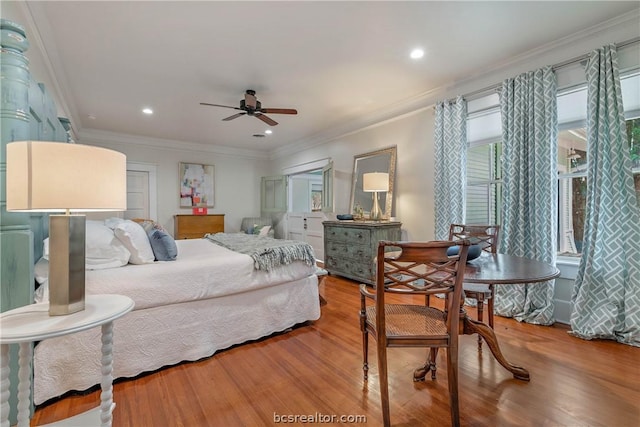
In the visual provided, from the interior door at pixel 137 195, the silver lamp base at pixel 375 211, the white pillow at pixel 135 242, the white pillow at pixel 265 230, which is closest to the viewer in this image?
the white pillow at pixel 135 242

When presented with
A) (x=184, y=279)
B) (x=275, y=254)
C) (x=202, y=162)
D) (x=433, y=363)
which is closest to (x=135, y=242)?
(x=184, y=279)

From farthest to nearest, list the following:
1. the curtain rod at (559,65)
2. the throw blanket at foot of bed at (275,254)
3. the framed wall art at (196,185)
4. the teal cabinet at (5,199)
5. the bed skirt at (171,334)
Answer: the framed wall art at (196,185) → the throw blanket at foot of bed at (275,254) → the curtain rod at (559,65) → the bed skirt at (171,334) → the teal cabinet at (5,199)

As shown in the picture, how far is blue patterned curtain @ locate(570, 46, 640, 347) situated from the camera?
7.21 ft

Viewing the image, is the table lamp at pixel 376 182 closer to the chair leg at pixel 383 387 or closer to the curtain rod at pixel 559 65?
the curtain rod at pixel 559 65

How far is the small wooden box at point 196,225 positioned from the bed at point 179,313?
347 cm

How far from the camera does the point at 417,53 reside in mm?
2682

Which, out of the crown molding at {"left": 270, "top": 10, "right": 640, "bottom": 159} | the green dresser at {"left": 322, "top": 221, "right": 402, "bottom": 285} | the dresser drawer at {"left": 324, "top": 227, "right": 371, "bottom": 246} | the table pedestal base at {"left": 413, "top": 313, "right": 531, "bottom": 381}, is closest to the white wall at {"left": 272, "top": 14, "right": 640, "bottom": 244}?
the crown molding at {"left": 270, "top": 10, "right": 640, "bottom": 159}

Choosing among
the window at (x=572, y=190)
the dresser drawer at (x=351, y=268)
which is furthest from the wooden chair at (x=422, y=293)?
the window at (x=572, y=190)

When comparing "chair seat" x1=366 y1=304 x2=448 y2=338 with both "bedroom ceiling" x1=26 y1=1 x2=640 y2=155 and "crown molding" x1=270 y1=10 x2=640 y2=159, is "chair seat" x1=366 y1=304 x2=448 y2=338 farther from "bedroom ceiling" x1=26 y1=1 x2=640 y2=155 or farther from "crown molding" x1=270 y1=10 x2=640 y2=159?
"crown molding" x1=270 y1=10 x2=640 y2=159

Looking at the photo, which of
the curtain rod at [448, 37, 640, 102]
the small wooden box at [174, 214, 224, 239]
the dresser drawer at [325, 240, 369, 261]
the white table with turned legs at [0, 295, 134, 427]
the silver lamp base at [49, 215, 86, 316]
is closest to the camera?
the white table with turned legs at [0, 295, 134, 427]

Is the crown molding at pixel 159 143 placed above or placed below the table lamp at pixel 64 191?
above

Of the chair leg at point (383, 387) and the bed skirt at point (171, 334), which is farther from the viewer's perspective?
the bed skirt at point (171, 334)

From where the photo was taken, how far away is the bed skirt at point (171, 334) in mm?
1588

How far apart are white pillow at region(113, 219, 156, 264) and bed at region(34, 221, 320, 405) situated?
0.15 ft
